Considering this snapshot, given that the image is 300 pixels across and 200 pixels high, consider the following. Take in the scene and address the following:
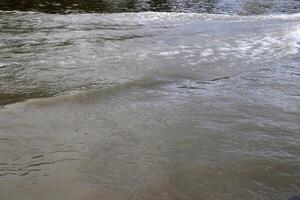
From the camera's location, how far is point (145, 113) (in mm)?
5547

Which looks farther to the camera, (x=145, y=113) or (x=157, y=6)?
(x=157, y=6)

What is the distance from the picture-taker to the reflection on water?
14.1 meters

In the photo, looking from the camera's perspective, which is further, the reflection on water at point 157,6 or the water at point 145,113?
the reflection on water at point 157,6

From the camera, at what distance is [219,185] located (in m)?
3.89

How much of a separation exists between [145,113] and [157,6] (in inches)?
452

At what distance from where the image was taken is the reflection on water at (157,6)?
14148 mm

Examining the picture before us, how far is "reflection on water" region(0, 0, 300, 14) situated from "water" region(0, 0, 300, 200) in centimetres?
305

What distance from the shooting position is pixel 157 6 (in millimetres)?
16375

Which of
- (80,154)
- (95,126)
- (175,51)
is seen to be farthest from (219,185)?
(175,51)

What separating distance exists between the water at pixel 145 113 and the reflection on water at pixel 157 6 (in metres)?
3.05

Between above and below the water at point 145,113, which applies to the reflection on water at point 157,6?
above

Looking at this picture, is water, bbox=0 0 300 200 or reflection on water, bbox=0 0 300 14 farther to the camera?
reflection on water, bbox=0 0 300 14

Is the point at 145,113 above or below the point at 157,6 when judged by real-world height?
below

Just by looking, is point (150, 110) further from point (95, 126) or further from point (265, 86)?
point (265, 86)
